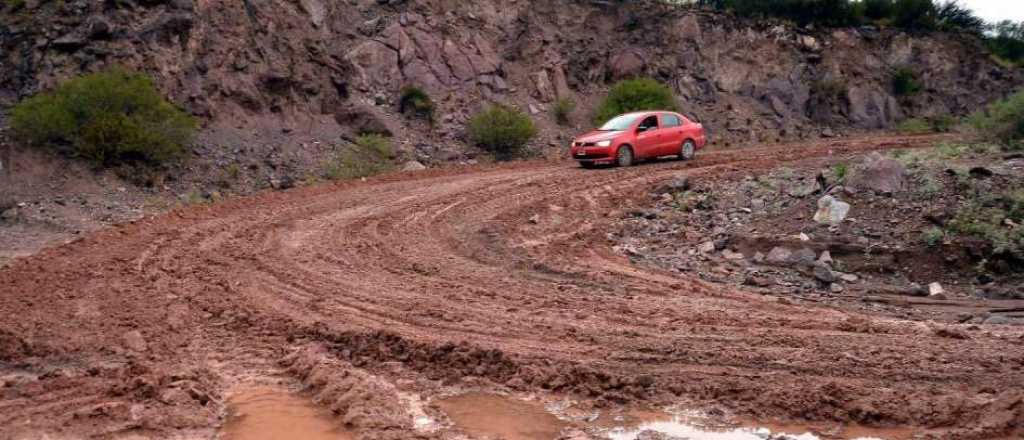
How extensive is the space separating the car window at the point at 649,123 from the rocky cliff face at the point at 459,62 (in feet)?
18.4

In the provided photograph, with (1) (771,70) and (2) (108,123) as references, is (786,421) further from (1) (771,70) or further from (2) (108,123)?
(1) (771,70)

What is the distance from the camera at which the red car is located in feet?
67.4

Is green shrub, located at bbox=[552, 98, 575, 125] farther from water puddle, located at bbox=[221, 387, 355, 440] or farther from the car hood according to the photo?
water puddle, located at bbox=[221, 387, 355, 440]

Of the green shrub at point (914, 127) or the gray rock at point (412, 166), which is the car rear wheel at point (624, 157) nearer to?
the gray rock at point (412, 166)

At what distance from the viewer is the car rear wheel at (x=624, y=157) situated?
20.5 m

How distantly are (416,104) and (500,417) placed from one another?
20132 mm

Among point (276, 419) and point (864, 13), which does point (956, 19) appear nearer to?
point (864, 13)

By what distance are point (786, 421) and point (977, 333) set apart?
9.19 ft

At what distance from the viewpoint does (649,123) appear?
70.2 ft

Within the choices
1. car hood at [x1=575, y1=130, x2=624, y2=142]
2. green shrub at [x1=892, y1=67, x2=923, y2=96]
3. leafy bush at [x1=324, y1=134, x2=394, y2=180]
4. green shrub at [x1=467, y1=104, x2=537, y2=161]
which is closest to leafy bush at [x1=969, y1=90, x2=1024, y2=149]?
car hood at [x1=575, y1=130, x2=624, y2=142]

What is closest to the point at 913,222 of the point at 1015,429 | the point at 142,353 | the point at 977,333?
the point at 977,333

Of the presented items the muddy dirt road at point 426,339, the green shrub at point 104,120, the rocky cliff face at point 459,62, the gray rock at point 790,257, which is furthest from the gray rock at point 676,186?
the green shrub at point 104,120

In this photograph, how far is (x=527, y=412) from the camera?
620 cm

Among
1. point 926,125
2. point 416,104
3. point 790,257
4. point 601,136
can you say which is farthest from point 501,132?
point 926,125
